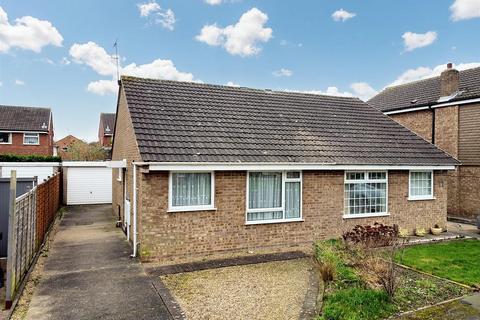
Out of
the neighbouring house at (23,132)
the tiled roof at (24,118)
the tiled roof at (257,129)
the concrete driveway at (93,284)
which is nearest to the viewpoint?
the concrete driveway at (93,284)

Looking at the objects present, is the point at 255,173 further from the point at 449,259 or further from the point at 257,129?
the point at 449,259

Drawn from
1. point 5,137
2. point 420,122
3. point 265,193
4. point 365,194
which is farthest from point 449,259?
point 5,137

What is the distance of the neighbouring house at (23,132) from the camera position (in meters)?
33.4

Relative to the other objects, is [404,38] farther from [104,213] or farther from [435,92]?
[104,213]

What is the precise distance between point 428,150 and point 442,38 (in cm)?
946

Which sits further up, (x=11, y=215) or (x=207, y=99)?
(x=207, y=99)

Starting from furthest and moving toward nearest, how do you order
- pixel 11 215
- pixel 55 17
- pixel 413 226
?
pixel 55 17 → pixel 413 226 → pixel 11 215

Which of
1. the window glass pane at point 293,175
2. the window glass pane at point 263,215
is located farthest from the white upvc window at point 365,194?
the window glass pane at point 263,215

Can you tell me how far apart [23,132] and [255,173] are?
104 ft

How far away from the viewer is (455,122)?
1753 cm

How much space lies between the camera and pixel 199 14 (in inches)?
762

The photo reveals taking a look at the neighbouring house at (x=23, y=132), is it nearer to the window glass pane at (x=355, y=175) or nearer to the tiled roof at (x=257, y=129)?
the tiled roof at (x=257, y=129)

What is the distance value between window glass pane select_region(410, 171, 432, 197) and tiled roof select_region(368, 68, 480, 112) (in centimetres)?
615

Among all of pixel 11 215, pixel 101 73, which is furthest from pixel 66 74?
pixel 11 215
